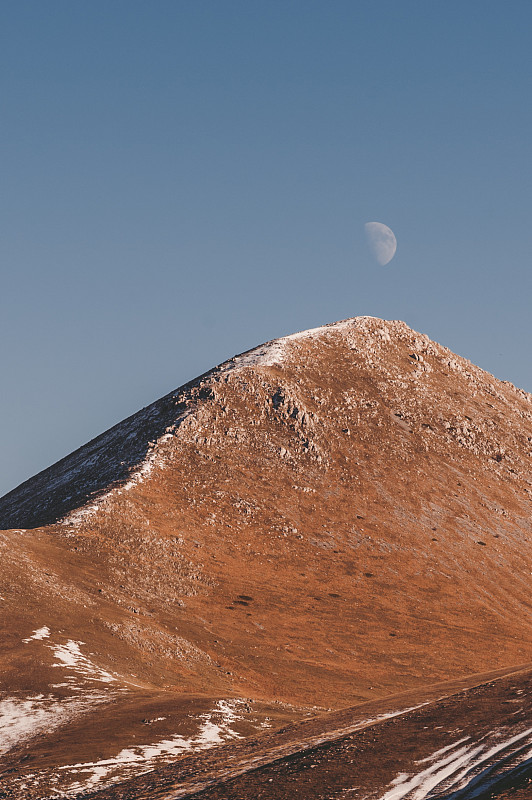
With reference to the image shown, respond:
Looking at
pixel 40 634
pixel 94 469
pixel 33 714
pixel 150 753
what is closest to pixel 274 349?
pixel 94 469

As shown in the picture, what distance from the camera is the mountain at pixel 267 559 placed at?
27.9 m

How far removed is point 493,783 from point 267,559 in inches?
2080

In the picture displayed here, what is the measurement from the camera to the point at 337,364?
10162 cm

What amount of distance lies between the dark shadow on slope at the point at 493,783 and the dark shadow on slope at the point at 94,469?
56752mm

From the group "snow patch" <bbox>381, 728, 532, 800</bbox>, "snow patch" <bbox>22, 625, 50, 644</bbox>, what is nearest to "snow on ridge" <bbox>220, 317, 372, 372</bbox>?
"snow patch" <bbox>22, 625, 50, 644</bbox>

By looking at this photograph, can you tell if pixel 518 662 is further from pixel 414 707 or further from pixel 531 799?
pixel 531 799

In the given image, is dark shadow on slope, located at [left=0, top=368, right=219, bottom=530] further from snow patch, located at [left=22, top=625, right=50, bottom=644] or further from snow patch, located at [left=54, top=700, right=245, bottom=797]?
snow patch, located at [left=54, top=700, right=245, bottom=797]

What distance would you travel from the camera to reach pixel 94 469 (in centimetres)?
8581

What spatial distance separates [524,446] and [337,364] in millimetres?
28063

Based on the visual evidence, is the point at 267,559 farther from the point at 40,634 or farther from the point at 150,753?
the point at 150,753

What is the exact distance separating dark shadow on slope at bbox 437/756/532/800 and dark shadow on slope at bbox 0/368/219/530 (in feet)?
186

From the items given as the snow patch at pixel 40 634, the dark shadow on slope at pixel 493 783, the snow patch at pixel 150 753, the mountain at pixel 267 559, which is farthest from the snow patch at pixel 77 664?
the dark shadow on slope at pixel 493 783

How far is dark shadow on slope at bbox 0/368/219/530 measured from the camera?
3046 inches

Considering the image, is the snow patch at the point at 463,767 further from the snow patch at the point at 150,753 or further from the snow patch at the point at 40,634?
the snow patch at the point at 40,634
